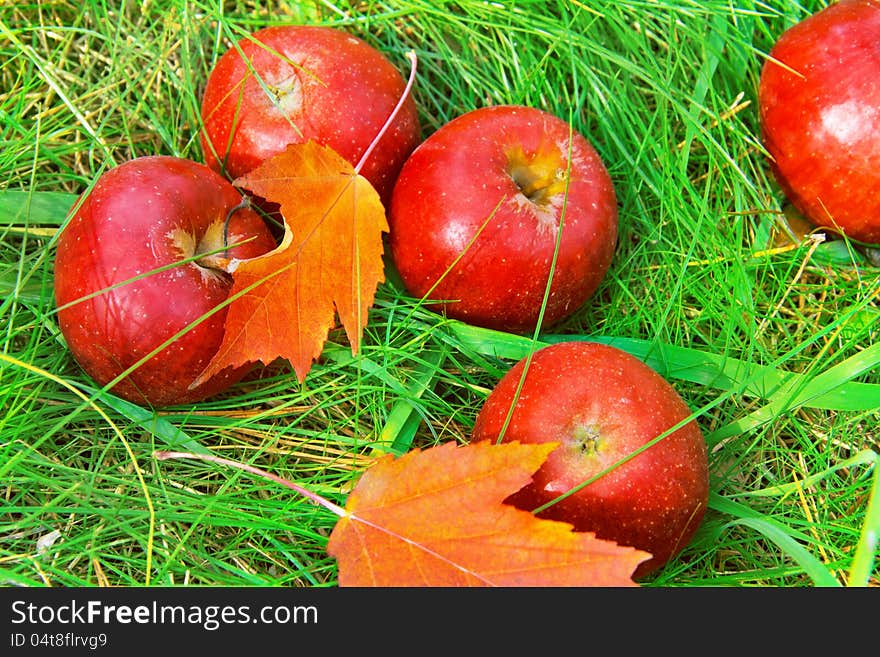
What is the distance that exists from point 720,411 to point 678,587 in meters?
0.53

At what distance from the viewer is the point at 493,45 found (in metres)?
2.42

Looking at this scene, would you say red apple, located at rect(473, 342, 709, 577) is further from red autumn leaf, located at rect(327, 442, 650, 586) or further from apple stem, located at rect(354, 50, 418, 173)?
apple stem, located at rect(354, 50, 418, 173)

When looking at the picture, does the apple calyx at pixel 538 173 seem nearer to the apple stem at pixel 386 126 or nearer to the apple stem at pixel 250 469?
the apple stem at pixel 386 126

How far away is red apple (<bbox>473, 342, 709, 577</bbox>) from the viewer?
168 cm

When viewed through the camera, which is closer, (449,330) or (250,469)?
(250,469)

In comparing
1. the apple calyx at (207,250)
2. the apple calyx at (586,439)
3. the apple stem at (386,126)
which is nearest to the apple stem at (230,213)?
the apple calyx at (207,250)

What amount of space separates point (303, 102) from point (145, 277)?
574mm

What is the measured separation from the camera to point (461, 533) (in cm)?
153

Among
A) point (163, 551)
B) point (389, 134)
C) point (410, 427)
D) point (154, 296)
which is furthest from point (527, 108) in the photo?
point (163, 551)

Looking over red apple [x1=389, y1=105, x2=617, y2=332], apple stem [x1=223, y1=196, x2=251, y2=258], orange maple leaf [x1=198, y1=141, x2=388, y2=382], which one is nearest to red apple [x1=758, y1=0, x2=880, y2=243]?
red apple [x1=389, y1=105, x2=617, y2=332]

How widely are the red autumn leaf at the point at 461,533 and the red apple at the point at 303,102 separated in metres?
0.82

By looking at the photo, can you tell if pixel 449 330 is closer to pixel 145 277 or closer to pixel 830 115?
pixel 145 277

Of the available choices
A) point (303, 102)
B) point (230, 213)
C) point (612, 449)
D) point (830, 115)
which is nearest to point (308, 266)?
point (230, 213)

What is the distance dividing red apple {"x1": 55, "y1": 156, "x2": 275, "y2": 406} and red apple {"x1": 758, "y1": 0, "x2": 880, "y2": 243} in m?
1.43
